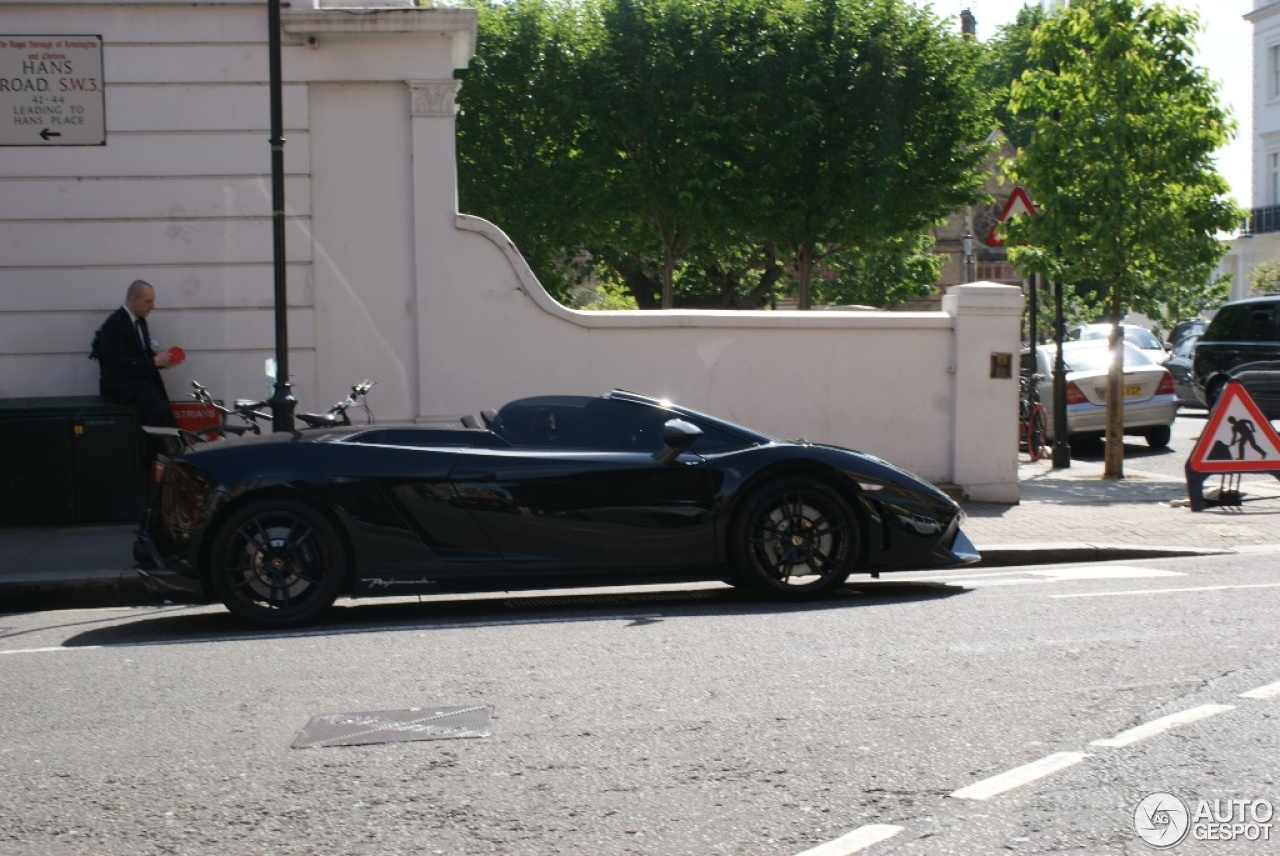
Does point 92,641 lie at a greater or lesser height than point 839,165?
lesser

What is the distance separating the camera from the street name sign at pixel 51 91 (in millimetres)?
12617

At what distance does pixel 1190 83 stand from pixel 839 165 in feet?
44.8

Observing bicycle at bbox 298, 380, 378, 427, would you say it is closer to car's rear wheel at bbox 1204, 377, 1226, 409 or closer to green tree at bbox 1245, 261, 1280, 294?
car's rear wheel at bbox 1204, 377, 1226, 409

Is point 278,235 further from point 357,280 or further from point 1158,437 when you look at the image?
point 1158,437

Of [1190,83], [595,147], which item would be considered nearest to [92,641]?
[1190,83]

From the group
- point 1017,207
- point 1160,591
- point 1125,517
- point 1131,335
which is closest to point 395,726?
point 1160,591

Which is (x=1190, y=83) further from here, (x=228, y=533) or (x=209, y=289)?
(x=228, y=533)

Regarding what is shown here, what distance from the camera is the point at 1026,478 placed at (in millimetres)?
16359

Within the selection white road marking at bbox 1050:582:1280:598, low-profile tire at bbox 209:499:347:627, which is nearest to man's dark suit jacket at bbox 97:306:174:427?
low-profile tire at bbox 209:499:347:627

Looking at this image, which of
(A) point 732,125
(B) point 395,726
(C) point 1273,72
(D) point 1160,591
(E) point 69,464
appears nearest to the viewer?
(B) point 395,726

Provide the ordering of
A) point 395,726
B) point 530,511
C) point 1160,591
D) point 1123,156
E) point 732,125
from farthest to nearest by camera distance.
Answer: point 732,125, point 1123,156, point 1160,591, point 530,511, point 395,726

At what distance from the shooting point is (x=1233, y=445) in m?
13.1

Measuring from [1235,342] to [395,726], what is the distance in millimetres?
20605

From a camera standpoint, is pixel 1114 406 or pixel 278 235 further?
pixel 1114 406
